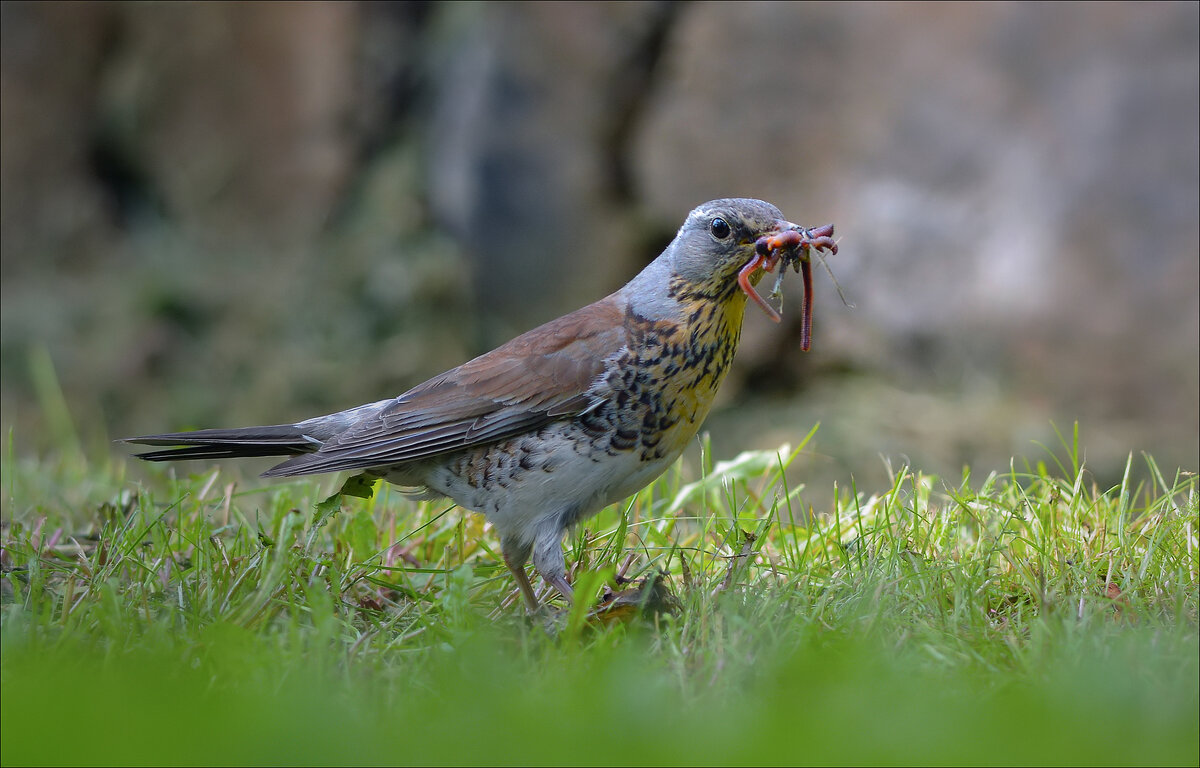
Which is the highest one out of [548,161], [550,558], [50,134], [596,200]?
[50,134]

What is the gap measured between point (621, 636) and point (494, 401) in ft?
2.83

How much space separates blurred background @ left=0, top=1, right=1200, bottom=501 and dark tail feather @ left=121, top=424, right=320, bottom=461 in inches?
103

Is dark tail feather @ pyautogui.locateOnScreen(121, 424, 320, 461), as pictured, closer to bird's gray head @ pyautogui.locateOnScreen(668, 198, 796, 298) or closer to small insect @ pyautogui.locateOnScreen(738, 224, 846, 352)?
bird's gray head @ pyautogui.locateOnScreen(668, 198, 796, 298)

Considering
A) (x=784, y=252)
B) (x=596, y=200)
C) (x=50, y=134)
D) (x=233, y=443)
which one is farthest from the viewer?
(x=50, y=134)

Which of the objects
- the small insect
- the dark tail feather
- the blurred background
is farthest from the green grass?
the blurred background

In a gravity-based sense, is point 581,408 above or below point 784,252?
below

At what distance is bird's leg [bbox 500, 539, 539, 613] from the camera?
11.4 ft

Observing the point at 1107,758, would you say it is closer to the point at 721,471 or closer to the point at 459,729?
the point at 459,729

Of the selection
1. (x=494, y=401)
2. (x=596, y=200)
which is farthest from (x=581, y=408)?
(x=596, y=200)

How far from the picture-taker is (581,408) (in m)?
3.40

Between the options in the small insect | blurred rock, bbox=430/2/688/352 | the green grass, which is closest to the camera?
the green grass

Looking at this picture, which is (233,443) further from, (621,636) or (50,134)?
(50,134)

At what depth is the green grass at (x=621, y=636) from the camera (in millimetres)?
2070

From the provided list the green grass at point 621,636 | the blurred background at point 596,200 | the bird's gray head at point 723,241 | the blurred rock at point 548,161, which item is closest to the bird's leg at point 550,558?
the green grass at point 621,636
